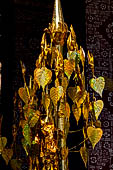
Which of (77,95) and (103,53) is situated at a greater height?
(103,53)

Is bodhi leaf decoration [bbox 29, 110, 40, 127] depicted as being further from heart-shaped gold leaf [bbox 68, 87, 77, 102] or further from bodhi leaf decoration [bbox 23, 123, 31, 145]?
heart-shaped gold leaf [bbox 68, 87, 77, 102]

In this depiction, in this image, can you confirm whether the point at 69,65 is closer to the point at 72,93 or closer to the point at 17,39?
the point at 72,93

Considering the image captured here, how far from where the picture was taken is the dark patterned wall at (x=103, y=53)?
7.20ft

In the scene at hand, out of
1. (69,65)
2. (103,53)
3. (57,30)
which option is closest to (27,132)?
(69,65)

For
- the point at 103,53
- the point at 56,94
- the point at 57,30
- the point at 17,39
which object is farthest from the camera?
the point at 17,39

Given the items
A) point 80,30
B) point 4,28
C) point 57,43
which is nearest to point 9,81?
point 4,28

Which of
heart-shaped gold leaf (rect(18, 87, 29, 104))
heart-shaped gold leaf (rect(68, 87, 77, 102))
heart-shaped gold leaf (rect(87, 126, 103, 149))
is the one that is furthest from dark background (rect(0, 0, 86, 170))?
heart-shaped gold leaf (rect(87, 126, 103, 149))

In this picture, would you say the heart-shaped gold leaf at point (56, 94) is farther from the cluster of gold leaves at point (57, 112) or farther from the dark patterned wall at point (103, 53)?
the dark patterned wall at point (103, 53)

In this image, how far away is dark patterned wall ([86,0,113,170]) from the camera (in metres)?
2.20

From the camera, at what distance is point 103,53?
7.46 feet

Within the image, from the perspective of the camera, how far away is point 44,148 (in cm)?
172

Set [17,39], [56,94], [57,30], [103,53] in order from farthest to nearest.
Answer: [17,39] < [103,53] < [57,30] < [56,94]

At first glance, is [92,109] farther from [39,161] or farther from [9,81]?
[9,81]

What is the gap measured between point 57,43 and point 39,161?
53 cm
